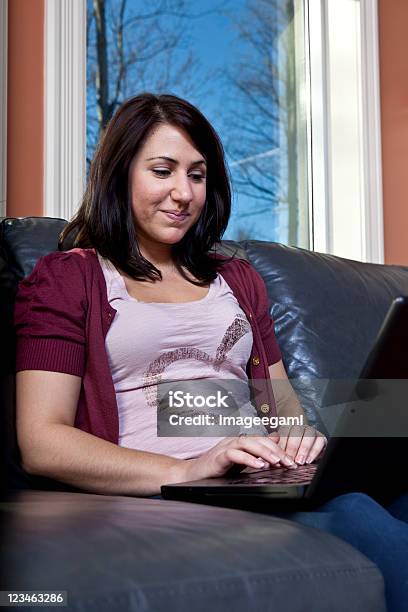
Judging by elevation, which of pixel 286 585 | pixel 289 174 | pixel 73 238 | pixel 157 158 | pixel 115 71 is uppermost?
pixel 115 71

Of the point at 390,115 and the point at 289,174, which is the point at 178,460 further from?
the point at 390,115

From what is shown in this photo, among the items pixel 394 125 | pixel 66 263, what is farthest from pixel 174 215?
pixel 394 125

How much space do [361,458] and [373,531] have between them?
0.09m

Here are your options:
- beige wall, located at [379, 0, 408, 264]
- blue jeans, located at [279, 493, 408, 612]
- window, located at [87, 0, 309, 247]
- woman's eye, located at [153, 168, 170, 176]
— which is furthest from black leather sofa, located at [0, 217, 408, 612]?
beige wall, located at [379, 0, 408, 264]

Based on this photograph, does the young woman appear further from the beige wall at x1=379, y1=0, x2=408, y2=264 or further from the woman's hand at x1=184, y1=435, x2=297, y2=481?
the beige wall at x1=379, y1=0, x2=408, y2=264

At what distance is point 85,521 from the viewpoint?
0.83 m

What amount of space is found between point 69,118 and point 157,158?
1203 millimetres

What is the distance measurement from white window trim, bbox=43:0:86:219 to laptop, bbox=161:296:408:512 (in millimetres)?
1660

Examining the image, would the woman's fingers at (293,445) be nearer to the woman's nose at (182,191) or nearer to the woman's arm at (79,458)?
the woman's arm at (79,458)

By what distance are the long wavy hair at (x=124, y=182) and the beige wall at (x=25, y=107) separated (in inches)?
41.2

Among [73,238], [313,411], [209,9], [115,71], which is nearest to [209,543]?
[73,238]

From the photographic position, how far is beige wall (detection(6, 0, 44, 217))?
2.64 m

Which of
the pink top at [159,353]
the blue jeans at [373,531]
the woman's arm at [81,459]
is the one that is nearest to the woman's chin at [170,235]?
the pink top at [159,353]

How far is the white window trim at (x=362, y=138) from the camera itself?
3592mm
